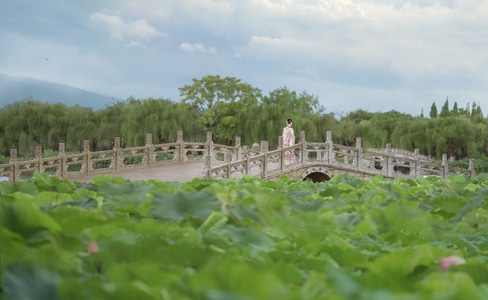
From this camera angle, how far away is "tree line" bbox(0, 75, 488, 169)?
31.9 metres

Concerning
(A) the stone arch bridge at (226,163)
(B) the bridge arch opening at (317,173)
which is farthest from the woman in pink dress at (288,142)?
(B) the bridge arch opening at (317,173)

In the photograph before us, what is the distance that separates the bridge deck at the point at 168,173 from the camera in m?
20.0

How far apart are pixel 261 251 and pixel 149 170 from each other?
20.9 meters

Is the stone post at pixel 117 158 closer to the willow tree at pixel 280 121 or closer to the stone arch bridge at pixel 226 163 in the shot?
the stone arch bridge at pixel 226 163

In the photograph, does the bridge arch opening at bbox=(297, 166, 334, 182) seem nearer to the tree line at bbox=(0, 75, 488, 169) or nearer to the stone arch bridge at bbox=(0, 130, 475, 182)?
the stone arch bridge at bbox=(0, 130, 475, 182)

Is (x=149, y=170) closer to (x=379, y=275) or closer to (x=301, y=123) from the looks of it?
(x=301, y=123)

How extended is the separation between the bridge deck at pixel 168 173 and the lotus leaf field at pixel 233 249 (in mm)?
17656

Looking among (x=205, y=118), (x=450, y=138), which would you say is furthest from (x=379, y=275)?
(x=450, y=138)

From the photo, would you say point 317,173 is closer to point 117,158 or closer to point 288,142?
point 288,142

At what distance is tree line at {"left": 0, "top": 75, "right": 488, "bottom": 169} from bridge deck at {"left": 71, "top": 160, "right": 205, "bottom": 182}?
25.6 feet

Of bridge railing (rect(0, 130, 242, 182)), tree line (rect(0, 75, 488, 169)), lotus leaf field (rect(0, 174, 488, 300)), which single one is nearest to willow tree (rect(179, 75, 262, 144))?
tree line (rect(0, 75, 488, 169))

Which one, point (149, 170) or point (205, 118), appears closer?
point (149, 170)

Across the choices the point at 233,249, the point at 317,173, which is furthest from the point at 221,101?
the point at 233,249

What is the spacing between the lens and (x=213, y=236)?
1.42 m
